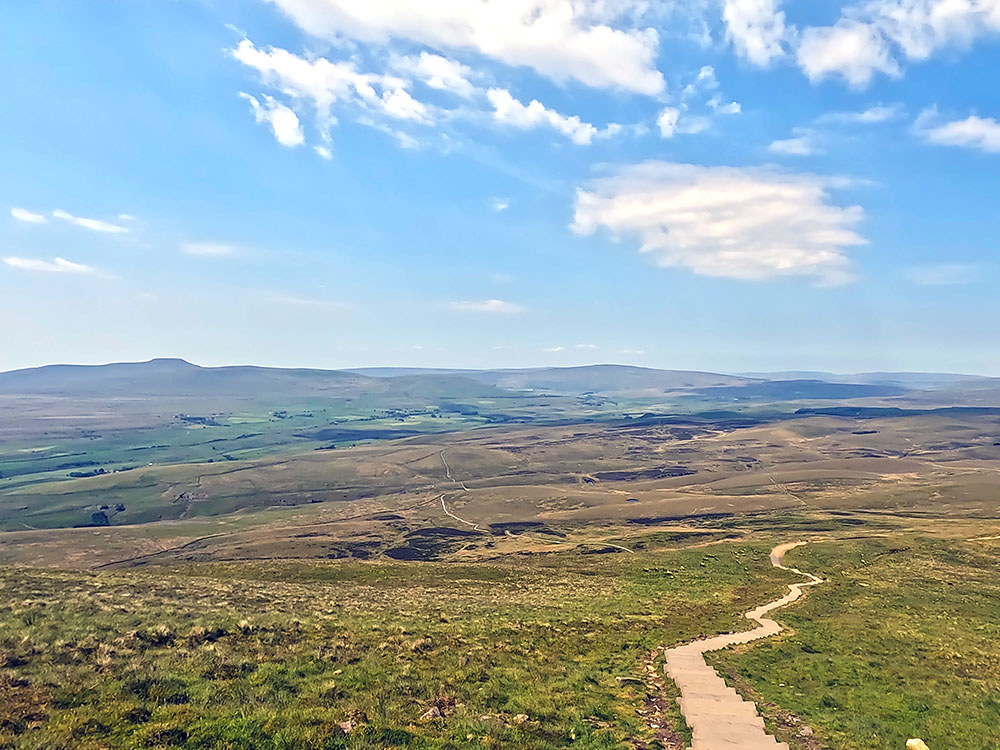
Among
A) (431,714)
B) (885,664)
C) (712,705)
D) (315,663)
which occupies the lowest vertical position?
(885,664)

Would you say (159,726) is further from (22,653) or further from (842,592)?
(842,592)

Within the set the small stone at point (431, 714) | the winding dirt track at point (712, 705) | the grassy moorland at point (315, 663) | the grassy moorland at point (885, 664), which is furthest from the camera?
the grassy moorland at point (885, 664)

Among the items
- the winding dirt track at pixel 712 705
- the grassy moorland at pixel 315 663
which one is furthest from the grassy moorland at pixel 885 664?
the grassy moorland at pixel 315 663

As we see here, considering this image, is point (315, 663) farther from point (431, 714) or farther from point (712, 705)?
point (712, 705)

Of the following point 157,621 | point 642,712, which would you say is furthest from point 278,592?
point 642,712

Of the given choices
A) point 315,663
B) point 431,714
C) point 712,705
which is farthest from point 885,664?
point 315,663

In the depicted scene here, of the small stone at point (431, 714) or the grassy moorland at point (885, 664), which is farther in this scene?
the grassy moorland at point (885, 664)

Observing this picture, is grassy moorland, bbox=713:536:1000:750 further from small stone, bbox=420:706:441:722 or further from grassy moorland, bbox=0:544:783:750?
small stone, bbox=420:706:441:722

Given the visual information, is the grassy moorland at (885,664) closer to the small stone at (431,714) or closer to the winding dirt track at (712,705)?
the winding dirt track at (712,705)
